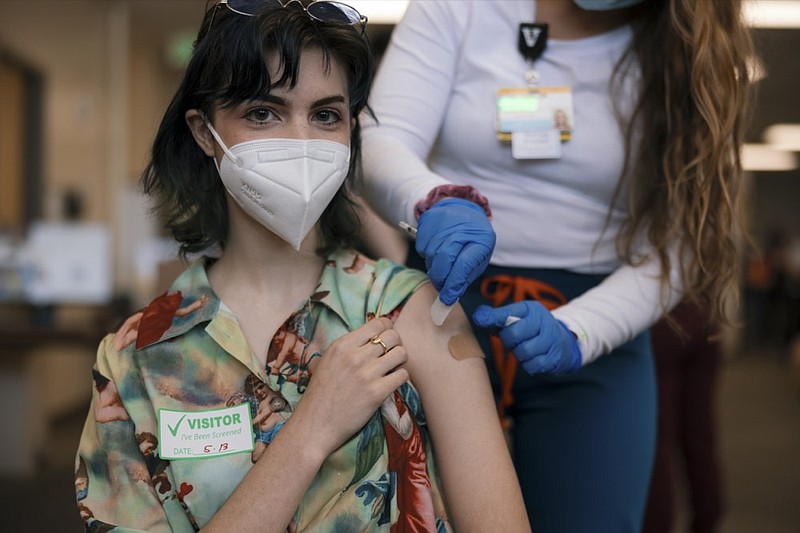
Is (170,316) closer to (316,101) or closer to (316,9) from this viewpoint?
(316,101)

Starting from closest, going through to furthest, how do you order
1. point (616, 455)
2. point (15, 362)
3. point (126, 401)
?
point (126, 401) → point (616, 455) → point (15, 362)

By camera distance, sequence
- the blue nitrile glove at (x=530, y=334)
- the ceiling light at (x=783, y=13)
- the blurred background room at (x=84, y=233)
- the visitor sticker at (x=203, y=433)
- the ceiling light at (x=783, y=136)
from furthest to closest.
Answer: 1. the ceiling light at (x=783, y=136)
2. the ceiling light at (x=783, y=13)
3. the blurred background room at (x=84, y=233)
4. the blue nitrile glove at (x=530, y=334)
5. the visitor sticker at (x=203, y=433)

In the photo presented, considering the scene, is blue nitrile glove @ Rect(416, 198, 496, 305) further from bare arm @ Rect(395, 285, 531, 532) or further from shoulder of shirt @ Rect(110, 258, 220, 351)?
shoulder of shirt @ Rect(110, 258, 220, 351)

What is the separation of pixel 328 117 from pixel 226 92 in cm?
14

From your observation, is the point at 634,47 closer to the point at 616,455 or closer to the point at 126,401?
the point at 616,455

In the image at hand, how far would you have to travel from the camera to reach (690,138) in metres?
1.39

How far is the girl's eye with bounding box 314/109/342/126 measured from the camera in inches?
46.6

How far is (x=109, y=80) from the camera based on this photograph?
6.52m

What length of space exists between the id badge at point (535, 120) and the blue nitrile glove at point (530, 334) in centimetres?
29

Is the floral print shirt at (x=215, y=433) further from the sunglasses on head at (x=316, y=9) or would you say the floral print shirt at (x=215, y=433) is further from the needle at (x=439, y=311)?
the sunglasses on head at (x=316, y=9)

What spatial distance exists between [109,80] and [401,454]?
603 centimetres

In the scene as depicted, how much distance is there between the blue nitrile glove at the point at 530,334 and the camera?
1192 millimetres

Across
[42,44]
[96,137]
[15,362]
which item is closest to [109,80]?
[96,137]

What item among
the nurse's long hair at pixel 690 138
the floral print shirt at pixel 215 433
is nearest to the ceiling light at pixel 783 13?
the nurse's long hair at pixel 690 138
